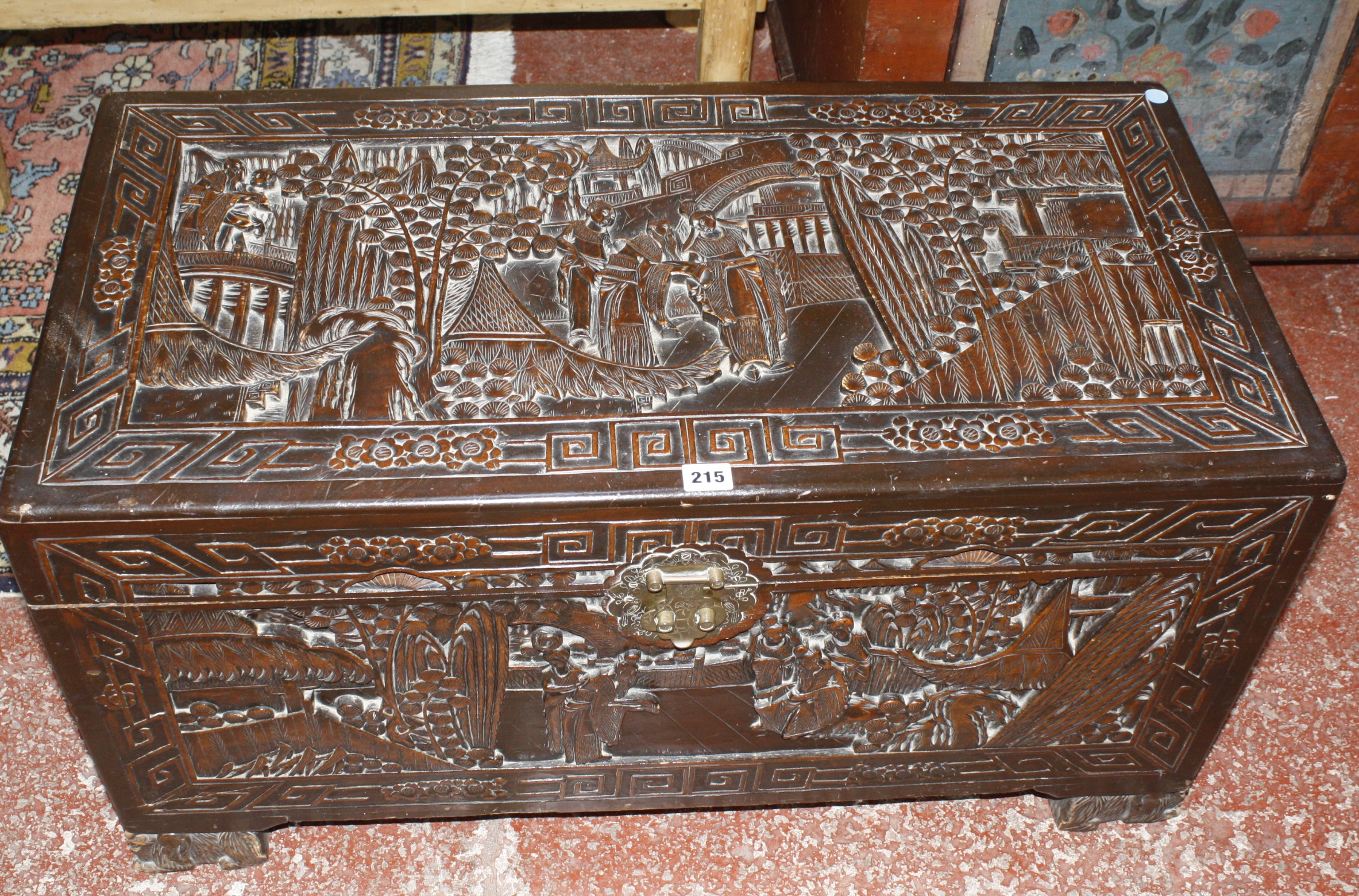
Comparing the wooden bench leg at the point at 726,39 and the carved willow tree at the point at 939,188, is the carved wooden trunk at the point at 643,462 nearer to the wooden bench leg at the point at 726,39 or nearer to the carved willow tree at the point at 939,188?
the carved willow tree at the point at 939,188

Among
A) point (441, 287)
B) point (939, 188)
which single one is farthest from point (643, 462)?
point (939, 188)

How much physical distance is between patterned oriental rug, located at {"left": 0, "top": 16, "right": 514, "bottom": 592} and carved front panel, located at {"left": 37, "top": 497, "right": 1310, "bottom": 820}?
1.41 metres

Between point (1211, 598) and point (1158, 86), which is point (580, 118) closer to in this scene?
point (1158, 86)

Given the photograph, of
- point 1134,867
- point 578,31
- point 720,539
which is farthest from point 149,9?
point 1134,867

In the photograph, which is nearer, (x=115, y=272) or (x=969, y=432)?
(x=969, y=432)

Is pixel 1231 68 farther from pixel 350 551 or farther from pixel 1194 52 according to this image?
pixel 350 551

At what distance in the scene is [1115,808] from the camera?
1.79 meters

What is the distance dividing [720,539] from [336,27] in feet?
6.40

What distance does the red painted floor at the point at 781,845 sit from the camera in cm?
175

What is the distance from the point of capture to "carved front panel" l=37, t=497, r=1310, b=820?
1.44 meters

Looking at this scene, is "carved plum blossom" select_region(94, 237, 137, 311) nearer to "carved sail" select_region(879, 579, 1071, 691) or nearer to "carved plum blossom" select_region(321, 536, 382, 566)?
"carved plum blossom" select_region(321, 536, 382, 566)

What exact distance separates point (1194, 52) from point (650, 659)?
1493 mm

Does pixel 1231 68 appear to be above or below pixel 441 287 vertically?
above

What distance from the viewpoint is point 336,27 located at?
2.87m
